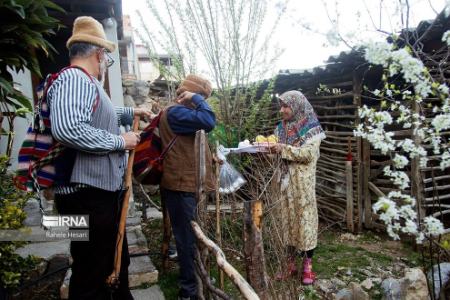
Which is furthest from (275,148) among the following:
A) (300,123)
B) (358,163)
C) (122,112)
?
(358,163)

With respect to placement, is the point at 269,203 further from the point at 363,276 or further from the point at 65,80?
the point at 363,276

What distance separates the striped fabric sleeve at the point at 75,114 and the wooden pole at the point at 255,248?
0.78 m

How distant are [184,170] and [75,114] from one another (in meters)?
1.04

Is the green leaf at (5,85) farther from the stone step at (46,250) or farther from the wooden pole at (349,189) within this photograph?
the wooden pole at (349,189)

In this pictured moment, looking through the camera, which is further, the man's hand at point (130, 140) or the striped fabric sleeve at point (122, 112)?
the striped fabric sleeve at point (122, 112)

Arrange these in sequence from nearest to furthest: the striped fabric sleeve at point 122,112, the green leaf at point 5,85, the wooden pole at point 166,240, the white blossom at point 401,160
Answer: the white blossom at point 401,160, the green leaf at point 5,85, the striped fabric sleeve at point 122,112, the wooden pole at point 166,240

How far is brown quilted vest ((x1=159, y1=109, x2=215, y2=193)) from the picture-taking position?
8.00ft

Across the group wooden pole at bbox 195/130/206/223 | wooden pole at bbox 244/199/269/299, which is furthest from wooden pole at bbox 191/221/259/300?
wooden pole at bbox 195/130/206/223

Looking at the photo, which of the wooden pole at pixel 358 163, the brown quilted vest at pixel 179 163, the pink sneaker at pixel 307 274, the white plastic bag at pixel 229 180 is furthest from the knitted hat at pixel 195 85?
the wooden pole at pixel 358 163

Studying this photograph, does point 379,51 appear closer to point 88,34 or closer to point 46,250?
point 88,34

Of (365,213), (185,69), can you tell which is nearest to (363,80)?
(365,213)

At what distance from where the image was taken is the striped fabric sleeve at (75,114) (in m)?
1.54

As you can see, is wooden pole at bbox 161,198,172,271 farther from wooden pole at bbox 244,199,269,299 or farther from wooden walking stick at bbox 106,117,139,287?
wooden pole at bbox 244,199,269,299

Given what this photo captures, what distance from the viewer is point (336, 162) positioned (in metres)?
5.68
